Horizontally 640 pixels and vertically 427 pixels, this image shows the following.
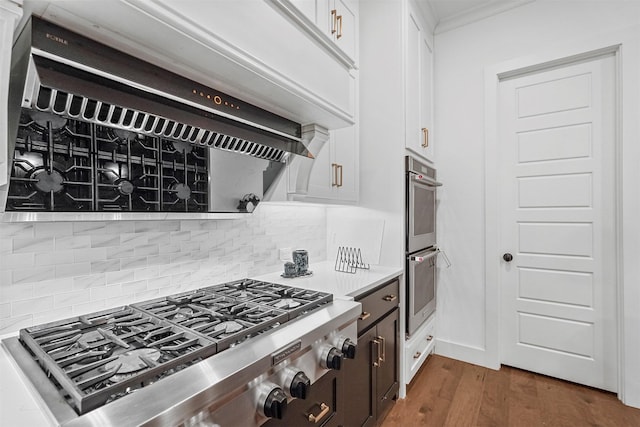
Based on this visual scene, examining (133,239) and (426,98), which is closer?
(133,239)

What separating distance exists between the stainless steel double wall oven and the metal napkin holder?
319 mm

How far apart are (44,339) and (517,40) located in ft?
10.8

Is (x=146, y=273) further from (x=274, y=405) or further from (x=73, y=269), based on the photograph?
(x=274, y=405)

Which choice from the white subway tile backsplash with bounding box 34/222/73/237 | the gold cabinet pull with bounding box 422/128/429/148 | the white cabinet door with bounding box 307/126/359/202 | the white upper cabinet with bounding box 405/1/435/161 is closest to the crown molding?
the white upper cabinet with bounding box 405/1/435/161

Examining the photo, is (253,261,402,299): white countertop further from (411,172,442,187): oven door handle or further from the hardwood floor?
the hardwood floor

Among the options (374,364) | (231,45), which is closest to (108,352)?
(231,45)

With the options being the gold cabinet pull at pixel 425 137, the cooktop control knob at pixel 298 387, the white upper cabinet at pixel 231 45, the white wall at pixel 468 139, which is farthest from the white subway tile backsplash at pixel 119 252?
the white wall at pixel 468 139

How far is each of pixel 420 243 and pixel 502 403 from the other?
1142 mm

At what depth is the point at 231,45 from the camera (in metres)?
0.92

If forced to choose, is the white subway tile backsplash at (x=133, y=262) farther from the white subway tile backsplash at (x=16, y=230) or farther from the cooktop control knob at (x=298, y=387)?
the cooktop control knob at (x=298, y=387)

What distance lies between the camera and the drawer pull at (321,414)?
3.54 feet

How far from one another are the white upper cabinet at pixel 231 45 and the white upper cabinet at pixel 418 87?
2.93 ft

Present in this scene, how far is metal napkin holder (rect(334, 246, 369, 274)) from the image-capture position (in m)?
2.05

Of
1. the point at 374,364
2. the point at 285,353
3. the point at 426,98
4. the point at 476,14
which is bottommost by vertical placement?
the point at 374,364
